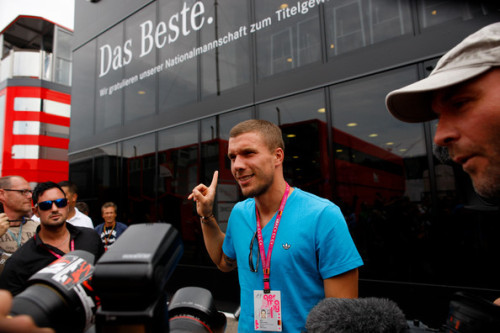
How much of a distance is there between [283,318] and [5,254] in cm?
291

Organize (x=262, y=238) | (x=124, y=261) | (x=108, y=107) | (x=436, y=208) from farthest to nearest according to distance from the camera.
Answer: (x=108, y=107) → (x=436, y=208) → (x=262, y=238) → (x=124, y=261)

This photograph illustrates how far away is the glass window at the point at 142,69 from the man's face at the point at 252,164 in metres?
6.54

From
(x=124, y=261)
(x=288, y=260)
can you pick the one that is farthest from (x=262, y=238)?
(x=124, y=261)

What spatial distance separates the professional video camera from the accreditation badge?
26.3 inches

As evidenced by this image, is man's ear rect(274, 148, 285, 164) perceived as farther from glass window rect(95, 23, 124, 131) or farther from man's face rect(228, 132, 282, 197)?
glass window rect(95, 23, 124, 131)

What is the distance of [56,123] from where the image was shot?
60.8 feet

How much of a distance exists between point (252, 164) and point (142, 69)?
24.4ft

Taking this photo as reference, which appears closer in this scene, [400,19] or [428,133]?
[428,133]

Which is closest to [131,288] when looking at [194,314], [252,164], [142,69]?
[194,314]

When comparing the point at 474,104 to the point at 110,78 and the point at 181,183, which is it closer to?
the point at 181,183

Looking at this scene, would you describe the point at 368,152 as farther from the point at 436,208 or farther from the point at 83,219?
→ the point at 83,219

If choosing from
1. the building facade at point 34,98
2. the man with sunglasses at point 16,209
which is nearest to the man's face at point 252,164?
the man with sunglasses at point 16,209

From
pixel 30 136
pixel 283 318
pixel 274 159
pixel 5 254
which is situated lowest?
pixel 283 318

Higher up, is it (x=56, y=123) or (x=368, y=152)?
(x=56, y=123)
